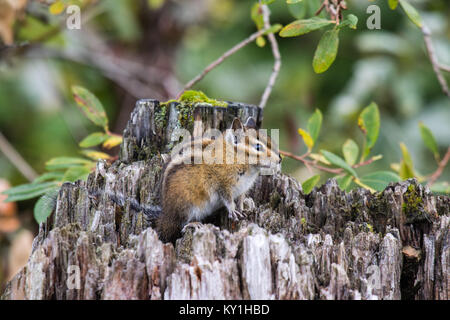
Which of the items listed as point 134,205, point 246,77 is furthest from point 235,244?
point 246,77

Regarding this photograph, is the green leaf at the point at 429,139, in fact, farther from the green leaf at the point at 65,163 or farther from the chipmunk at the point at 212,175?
the green leaf at the point at 65,163

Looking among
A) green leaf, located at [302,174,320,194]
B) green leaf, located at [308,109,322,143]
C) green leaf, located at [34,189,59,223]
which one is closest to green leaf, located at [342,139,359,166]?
green leaf, located at [308,109,322,143]

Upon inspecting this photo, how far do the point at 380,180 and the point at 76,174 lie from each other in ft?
5.11

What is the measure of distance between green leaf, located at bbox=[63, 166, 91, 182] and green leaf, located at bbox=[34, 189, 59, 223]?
10cm

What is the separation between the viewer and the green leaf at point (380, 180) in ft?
8.89

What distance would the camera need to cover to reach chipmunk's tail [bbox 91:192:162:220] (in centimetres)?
229

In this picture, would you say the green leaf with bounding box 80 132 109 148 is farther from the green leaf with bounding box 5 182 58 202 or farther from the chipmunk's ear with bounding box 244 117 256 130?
the chipmunk's ear with bounding box 244 117 256 130

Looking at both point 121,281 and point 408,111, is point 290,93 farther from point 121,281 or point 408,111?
point 121,281

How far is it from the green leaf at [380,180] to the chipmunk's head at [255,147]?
469mm

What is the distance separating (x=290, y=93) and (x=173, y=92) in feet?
6.68

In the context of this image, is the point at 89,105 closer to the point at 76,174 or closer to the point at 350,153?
the point at 76,174

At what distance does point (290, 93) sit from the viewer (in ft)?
21.5

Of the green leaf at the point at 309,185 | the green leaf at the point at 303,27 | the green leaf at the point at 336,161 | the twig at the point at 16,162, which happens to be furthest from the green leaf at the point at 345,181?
the twig at the point at 16,162

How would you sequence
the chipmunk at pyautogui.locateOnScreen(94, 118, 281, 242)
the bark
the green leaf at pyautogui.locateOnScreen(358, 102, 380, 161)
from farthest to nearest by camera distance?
the green leaf at pyautogui.locateOnScreen(358, 102, 380, 161) → the chipmunk at pyautogui.locateOnScreen(94, 118, 281, 242) → the bark
